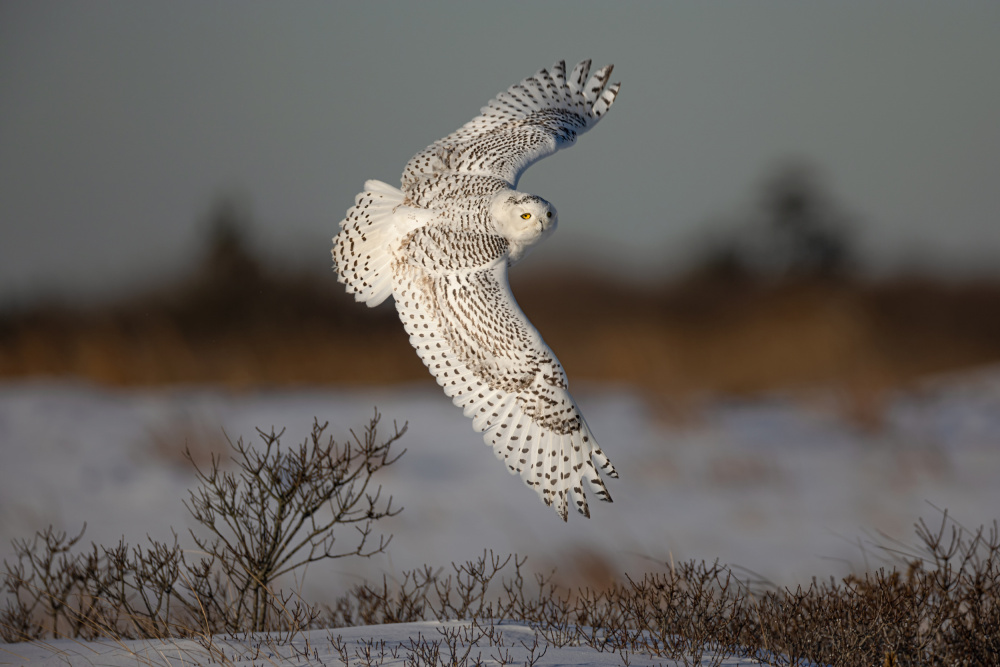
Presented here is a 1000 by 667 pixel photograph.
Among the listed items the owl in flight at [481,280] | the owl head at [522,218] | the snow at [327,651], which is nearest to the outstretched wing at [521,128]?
the owl in flight at [481,280]

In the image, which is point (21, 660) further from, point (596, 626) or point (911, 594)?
point (911, 594)

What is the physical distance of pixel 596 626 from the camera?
4914mm

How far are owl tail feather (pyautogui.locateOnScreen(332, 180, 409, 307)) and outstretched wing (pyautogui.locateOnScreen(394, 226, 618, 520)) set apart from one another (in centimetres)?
30

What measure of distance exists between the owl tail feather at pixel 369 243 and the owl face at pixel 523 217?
0.81 meters

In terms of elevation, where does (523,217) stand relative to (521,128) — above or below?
below

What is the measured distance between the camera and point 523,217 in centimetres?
536

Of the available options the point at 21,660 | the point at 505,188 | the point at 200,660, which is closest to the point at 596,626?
the point at 200,660

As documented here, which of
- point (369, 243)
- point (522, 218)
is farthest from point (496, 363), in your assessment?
point (369, 243)

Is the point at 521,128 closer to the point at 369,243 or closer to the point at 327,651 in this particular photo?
the point at 369,243

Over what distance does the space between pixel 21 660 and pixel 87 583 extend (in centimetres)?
100

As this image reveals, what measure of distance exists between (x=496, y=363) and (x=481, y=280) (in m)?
0.50

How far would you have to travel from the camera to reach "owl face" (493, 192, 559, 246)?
5.33 m

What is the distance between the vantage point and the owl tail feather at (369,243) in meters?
5.98

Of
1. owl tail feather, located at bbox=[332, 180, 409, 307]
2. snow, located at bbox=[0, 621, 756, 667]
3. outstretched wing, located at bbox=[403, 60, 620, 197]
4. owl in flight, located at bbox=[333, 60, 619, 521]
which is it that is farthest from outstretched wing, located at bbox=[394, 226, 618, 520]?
snow, located at bbox=[0, 621, 756, 667]
